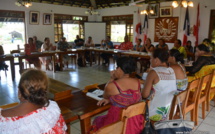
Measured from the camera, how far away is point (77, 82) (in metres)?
5.16

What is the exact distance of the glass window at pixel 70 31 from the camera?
380 inches

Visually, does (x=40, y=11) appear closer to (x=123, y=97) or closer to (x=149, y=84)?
(x=149, y=84)

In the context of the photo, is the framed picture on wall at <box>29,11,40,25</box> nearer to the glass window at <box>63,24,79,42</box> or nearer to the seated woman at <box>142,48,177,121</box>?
the glass window at <box>63,24,79,42</box>

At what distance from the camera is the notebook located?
80.7 inches

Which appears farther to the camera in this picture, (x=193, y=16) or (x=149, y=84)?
(x=193, y=16)

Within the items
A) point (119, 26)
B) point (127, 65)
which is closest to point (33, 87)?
point (127, 65)

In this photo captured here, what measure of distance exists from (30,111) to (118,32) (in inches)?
361

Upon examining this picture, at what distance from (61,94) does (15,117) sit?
884mm

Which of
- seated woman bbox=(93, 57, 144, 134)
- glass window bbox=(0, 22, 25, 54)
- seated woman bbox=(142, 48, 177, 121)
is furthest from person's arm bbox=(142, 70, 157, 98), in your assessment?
glass window bbox=(0, 22, 25, 54)

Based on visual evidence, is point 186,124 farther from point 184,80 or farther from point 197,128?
point 197,128

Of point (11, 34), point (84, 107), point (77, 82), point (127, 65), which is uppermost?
point (11, 34)

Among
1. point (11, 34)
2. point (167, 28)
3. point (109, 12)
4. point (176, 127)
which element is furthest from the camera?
point (109, 12)

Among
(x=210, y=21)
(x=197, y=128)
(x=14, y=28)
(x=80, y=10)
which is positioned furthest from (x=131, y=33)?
→ (x=197, y=128)

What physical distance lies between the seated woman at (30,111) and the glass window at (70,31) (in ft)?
28.7
